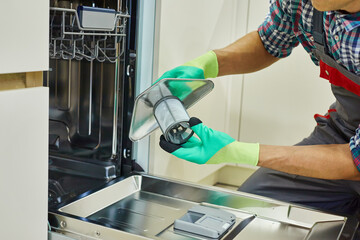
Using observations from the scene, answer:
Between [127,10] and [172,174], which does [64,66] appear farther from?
[172,174]

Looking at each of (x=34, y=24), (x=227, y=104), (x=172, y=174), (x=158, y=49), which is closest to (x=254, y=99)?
(x=227, y=104)

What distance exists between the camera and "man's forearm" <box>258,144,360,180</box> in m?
1.20

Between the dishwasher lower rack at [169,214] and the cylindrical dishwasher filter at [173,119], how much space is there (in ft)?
0.77

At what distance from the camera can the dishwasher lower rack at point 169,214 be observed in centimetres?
111

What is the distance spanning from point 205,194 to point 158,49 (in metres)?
0.46

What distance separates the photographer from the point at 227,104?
6.85 feet

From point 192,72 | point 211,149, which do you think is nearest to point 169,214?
point 211,149

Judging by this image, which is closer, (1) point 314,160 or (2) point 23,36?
(2) point 23,36

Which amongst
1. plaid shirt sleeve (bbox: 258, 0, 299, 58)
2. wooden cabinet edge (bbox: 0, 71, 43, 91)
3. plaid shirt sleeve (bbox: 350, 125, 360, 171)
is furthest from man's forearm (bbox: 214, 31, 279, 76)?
wooden cabinet edge (bbox: 0, 71, 43, 91)

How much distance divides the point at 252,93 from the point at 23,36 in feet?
4.32

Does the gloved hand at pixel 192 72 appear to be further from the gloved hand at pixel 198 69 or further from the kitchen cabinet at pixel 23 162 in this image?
the kitchen cabinet at pixel 23 162

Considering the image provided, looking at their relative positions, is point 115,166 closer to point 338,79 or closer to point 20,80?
point 20,80

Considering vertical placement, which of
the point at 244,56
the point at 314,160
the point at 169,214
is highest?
the point at 244,56

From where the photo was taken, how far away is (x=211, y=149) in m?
1.18
